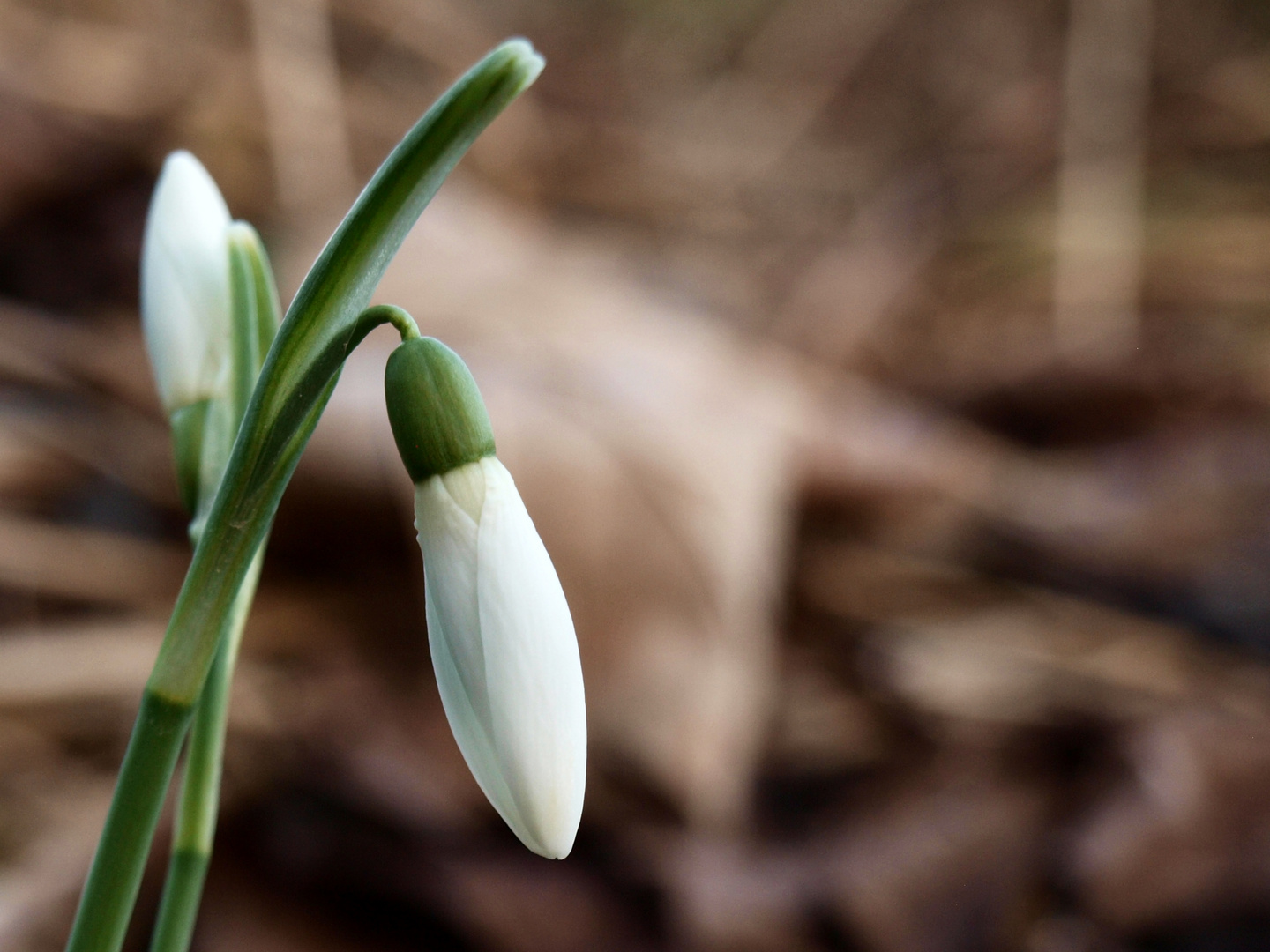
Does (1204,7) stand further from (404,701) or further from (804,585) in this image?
(404,701)

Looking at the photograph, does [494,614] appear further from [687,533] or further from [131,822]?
[687,533]

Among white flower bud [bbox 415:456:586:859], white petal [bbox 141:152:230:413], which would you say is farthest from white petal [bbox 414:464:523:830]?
white petal [bbox 141:152:230:413]

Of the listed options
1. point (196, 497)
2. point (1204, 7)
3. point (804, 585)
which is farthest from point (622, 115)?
point (196, 497)

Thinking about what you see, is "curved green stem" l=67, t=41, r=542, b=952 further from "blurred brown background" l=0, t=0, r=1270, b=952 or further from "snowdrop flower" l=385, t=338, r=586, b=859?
"blurred brown background" l=0, t=0, r=1270, b=952

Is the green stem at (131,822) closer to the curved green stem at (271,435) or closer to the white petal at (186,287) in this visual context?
the curved green stem at (271,435)

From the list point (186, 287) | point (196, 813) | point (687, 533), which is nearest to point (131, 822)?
point (196, 813)

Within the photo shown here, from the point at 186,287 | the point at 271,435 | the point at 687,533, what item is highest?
the point at 687,533
